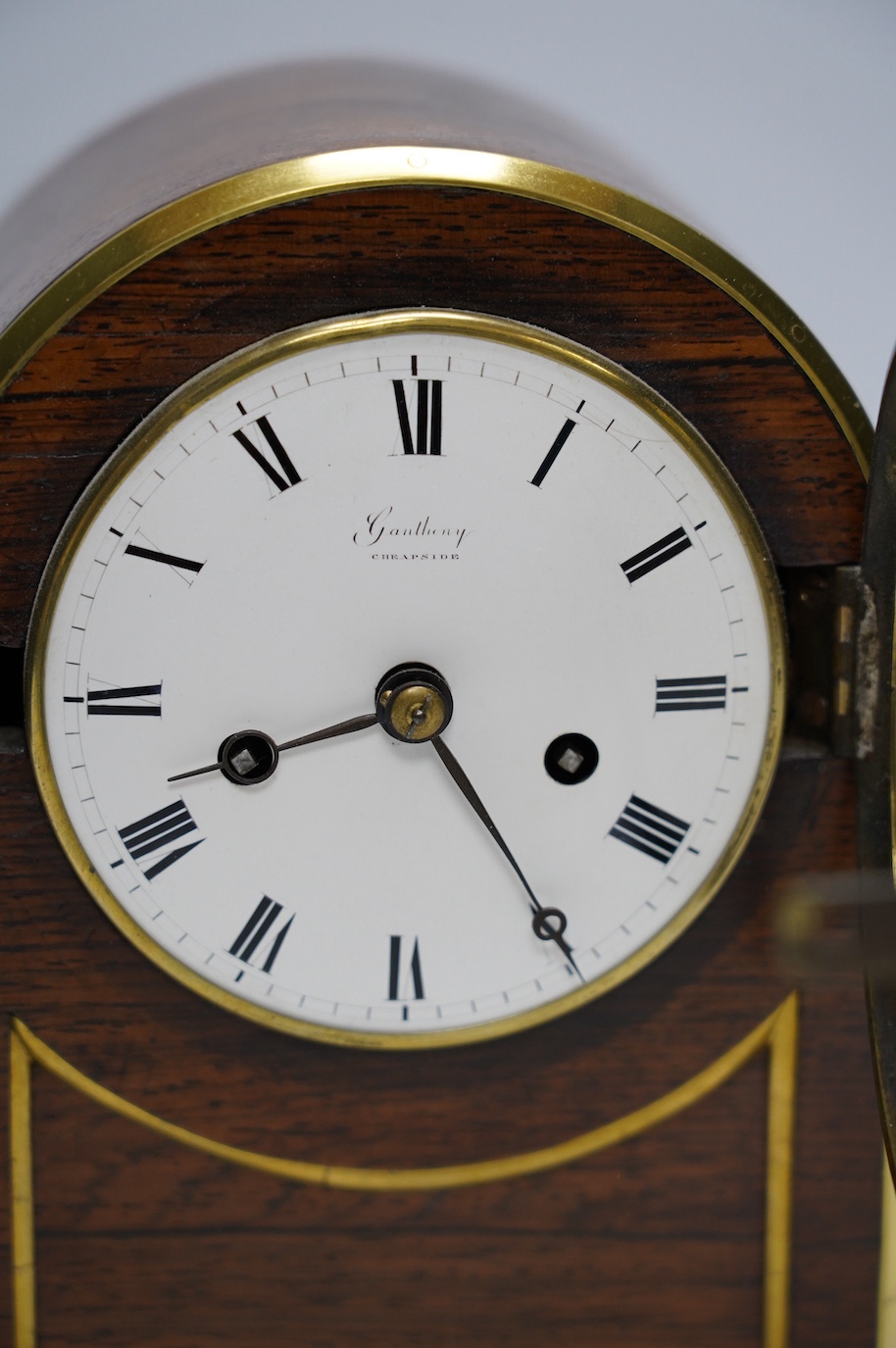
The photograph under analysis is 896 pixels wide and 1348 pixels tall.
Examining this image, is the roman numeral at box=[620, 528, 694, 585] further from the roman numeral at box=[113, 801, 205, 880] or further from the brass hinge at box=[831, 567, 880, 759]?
the roman numeral at box=[113, 801, 205, 880]

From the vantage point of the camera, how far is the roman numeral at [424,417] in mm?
851

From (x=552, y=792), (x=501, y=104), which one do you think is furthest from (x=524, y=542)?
(x=501, y=104)

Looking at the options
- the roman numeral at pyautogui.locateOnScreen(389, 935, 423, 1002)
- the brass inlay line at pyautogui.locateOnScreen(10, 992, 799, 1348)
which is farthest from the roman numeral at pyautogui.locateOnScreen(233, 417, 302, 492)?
the brass inlay line at pyautogui.locateOnScreen(10, 992, 799, 1348)

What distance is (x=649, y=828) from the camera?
0.95 metres

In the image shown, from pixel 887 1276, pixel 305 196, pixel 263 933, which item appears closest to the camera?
pixel 305 196

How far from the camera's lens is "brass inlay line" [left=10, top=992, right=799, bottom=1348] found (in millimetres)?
953

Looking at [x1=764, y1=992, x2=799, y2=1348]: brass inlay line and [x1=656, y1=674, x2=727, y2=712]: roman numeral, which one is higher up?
[x1=656, y1=674, x2=727, y2=712]: roman numeral

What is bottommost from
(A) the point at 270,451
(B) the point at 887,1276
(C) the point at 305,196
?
(B) the point at 887,1276

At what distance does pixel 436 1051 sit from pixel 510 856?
0.59 ft

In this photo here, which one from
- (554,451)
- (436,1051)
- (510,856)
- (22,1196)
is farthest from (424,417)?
(22,1196)

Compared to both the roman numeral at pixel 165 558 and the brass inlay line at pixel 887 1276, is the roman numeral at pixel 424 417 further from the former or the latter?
the brass inlay line at pixel 887 1276

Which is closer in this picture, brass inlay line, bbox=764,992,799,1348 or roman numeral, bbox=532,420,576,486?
roman numeral, bbox=532,420,576,486

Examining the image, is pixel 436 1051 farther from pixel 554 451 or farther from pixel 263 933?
pixel 554 451

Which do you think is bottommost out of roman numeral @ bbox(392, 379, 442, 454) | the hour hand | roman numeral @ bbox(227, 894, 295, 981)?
roman numeral @ bbox(227, 894, 295, 981)
